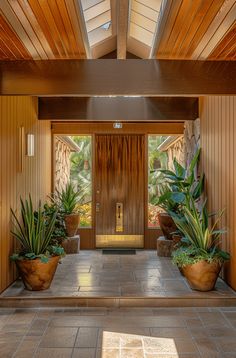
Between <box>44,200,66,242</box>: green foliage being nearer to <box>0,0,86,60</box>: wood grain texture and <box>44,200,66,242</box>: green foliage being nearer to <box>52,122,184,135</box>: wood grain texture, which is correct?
<box>52,122,184,135</box>: wood grain texture

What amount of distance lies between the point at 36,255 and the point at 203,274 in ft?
6.49

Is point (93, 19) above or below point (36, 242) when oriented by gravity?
above

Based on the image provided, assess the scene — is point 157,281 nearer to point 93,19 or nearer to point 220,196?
point 220,196

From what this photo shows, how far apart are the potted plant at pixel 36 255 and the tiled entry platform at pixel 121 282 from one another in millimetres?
143

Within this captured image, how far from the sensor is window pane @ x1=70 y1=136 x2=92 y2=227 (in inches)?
273

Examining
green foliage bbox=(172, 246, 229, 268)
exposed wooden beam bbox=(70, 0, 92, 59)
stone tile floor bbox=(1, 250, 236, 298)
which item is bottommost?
stone tile floor bbox=(1, 250, 236, 298)

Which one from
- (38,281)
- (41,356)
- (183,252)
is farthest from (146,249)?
(41,356)

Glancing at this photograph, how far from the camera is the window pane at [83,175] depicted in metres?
6.94

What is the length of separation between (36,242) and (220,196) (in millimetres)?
2456

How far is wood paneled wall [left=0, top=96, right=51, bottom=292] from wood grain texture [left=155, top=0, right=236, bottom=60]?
78.7 inches

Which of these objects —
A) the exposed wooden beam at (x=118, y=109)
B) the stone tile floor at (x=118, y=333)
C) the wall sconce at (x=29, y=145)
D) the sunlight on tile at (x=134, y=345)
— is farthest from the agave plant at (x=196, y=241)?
the wall sconce at (x=29, y=145)

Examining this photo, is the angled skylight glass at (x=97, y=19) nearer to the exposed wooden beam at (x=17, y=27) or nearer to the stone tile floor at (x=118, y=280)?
the exposed wooden beam at (x=17, y=27)

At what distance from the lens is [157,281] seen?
14.9 feet

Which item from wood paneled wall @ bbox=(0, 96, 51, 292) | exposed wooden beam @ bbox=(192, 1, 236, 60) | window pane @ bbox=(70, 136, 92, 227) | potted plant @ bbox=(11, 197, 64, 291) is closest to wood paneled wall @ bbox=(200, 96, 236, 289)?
exposed wooden beam @ bbox=(192, 1, 236, 60)
